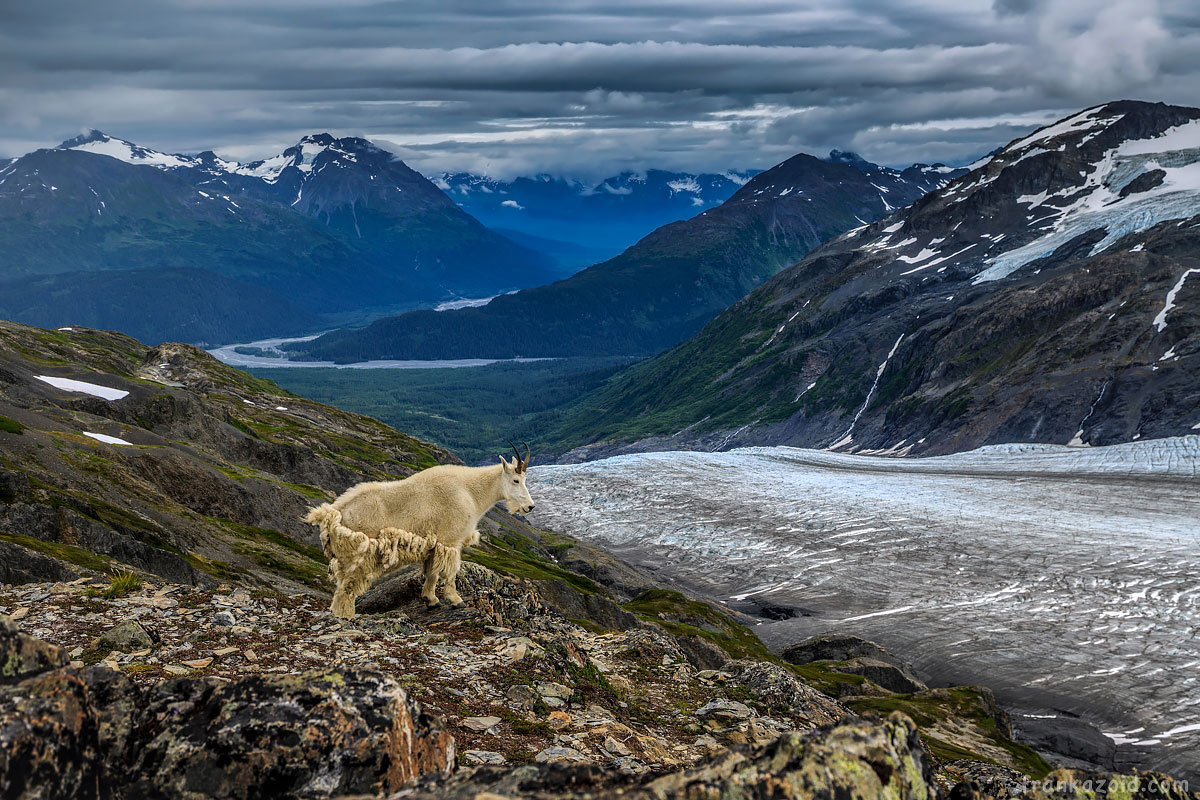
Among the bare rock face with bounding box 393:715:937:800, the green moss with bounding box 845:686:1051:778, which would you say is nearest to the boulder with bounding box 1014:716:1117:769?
the green moss with bounding box 845:686:1051:778

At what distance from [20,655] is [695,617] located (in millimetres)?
70148

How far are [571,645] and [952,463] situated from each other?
149 metres

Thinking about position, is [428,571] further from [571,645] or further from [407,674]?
[407,674]

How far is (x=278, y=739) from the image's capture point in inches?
360

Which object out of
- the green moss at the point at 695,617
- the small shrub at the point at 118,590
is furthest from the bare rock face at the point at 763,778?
the green moss at the point at 695,617

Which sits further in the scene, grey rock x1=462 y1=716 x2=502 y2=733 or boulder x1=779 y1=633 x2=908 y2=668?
boulder x1=779 y1=633 x2=908 y2=668

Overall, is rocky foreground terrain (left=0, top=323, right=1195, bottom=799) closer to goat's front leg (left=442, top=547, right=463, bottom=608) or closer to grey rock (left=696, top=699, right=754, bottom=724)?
grey rock (left=696, top=699, right=754, bottom=724)

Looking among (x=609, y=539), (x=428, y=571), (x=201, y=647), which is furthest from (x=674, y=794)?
(x=609, y=539)

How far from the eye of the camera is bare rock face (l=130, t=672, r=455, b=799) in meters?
8.97

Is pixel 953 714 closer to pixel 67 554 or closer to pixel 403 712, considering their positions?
pixel 67 554

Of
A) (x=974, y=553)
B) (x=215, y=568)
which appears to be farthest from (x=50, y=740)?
(x=974, y=553)

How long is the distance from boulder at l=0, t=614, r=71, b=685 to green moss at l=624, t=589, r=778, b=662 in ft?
192

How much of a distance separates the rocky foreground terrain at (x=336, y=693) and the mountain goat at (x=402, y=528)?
1.09 metres

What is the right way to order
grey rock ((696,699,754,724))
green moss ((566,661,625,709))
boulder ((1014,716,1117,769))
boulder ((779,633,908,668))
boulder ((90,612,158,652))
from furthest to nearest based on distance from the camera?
boulder ((779,633,908,668)) → boulder ((1014,716,1117,769)) → grey rock ((696,699,754,724)) → green moss ((566,661,625,709)) → boulder ((90,612,158,652))
